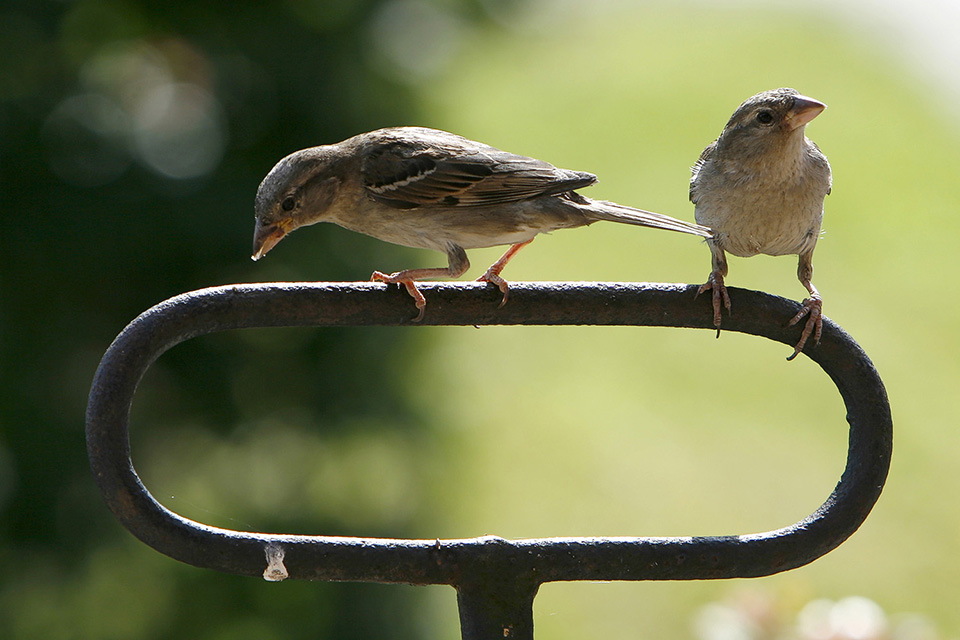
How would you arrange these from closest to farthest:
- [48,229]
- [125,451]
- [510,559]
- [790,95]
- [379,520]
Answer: [125,451], [510,559], [790,95], [48,229], [379,520]

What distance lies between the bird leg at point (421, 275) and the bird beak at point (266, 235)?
0.22 metres

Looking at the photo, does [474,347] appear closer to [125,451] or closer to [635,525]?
[635,525]

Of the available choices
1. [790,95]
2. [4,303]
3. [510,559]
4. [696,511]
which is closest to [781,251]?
[790,95]

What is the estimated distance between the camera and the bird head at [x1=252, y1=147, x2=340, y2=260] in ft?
6.59

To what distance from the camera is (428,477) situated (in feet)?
13.8

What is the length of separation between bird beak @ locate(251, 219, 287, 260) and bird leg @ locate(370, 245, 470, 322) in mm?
217

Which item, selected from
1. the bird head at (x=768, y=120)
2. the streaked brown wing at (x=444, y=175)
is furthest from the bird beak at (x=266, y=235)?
the bird head at (x=768, y=120)

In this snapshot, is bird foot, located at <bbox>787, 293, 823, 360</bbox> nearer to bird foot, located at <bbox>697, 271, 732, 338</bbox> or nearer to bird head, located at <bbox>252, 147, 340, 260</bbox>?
bird foot, located at <bbox>697, 271, 732, 338</bbox>

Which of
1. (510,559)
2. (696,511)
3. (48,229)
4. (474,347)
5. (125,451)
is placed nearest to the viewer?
(125,451)

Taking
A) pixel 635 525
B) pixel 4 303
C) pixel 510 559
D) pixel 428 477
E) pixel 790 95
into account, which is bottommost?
pixel 635 525

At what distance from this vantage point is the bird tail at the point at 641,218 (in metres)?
1.96

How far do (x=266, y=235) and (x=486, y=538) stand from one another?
87 cm

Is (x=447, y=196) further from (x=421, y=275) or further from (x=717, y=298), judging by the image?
(x=717, y=298)

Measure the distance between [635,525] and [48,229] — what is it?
12.7 feet
